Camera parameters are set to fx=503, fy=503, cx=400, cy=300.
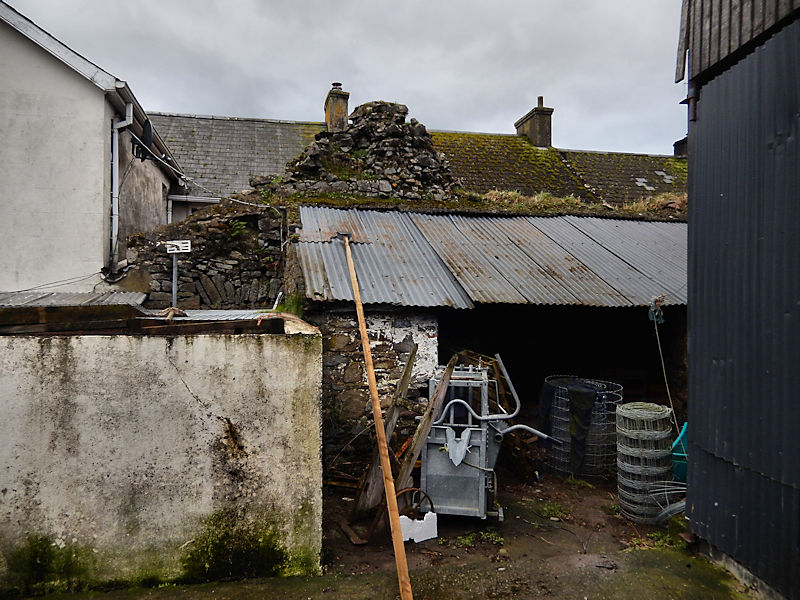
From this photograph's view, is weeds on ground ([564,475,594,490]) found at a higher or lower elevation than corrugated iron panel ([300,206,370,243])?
lower

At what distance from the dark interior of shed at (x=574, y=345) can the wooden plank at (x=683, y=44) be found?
154 inches

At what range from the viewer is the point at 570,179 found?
1587 centimetres

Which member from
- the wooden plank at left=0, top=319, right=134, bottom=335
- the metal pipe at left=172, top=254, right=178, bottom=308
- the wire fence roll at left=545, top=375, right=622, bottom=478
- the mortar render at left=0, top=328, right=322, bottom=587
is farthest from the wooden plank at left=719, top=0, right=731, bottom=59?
the metal pipe at left=172, top=254, right=178, bottom=308

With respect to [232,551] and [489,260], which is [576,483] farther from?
[232,551]

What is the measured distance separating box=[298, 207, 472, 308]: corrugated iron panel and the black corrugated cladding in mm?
2766

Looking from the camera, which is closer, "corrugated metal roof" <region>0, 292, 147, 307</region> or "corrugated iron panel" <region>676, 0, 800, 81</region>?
"corrugated iron panel" <region>676, 0, 800, 81</region>

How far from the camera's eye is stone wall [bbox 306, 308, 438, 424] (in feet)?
20.4

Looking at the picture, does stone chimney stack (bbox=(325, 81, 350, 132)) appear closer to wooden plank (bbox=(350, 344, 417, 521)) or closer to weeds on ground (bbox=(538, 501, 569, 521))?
wooden plank (bbox=(350, 344, 417, 521))

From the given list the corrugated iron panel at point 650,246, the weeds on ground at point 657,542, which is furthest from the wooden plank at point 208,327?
the corrugated iron panel at point 650,246

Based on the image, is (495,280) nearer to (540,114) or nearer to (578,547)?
(578,547)

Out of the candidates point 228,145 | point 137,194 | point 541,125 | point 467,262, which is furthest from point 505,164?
point 137,194

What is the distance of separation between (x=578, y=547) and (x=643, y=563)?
1.87ft

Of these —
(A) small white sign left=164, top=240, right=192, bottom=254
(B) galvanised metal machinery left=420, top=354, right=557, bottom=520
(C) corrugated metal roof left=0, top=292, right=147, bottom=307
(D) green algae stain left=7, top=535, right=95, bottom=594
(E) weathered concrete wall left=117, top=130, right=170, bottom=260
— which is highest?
(E) weathered concrete wall left=117, top=130, right=170, bottom=260

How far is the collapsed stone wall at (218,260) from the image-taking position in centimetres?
859
